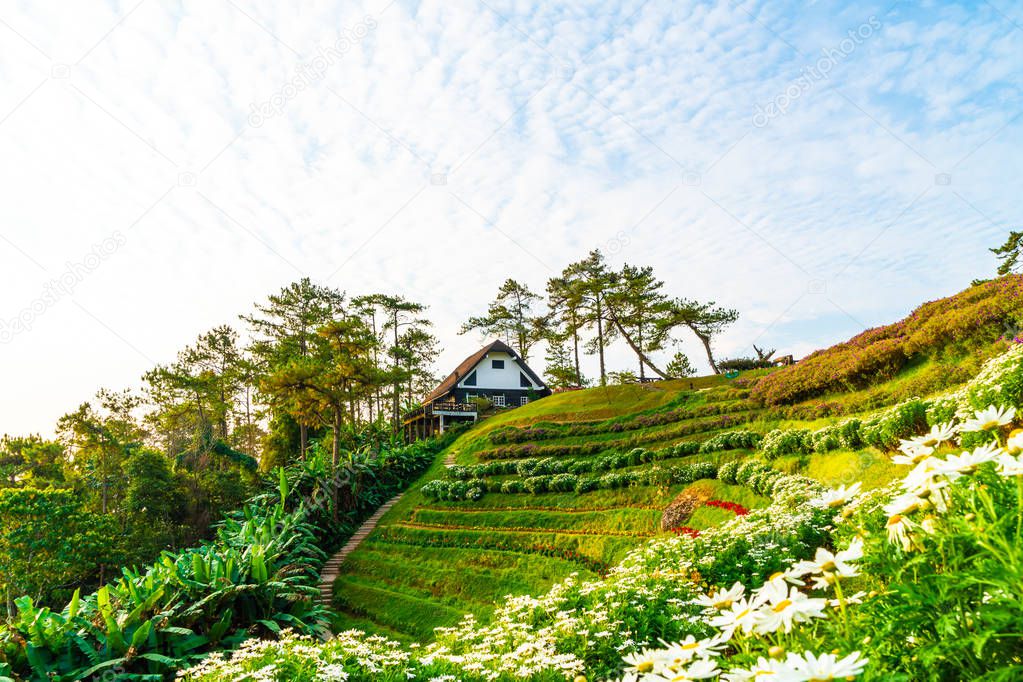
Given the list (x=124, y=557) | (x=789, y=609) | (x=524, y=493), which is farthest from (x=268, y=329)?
(x=789, y=609)

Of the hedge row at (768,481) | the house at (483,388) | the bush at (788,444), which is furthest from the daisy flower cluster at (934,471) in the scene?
the house at (483,388)

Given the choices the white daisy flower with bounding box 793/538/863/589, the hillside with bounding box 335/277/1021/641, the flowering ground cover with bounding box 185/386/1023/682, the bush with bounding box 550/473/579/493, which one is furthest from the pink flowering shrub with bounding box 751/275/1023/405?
the white daisy flower with bounding box 793/538/863/589

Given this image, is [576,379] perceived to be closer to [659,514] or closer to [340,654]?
[659,514]

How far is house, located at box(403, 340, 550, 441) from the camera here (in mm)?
38250

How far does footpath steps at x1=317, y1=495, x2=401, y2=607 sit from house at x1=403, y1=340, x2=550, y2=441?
574 inches

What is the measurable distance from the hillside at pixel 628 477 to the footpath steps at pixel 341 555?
1.09 ft

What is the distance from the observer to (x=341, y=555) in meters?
18.5

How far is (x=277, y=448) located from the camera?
1187 inches

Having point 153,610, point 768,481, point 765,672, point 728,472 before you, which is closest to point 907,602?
point 765,672

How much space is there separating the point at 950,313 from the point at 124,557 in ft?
78.8

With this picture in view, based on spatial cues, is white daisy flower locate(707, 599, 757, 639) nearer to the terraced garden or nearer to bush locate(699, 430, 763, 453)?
the terraced garden

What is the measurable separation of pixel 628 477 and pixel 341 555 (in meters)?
9.30

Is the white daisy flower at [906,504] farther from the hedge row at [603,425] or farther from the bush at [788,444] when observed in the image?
the hedge row at [603,425]

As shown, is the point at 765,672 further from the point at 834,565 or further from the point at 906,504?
the point at 906,504
